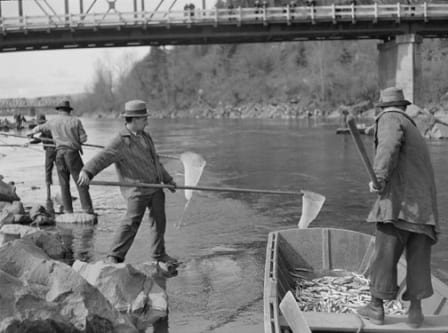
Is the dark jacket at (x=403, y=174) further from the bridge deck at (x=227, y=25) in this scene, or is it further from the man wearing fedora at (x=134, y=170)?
the bridge deck at (x=227, y=25)

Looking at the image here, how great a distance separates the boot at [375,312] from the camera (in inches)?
214

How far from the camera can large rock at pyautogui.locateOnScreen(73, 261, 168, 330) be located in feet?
22.2

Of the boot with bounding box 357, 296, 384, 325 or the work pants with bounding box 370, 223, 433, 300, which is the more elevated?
the work pants with bounding box 370, 223, 433, 300

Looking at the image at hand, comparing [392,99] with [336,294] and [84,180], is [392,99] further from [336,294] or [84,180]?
[84,180]

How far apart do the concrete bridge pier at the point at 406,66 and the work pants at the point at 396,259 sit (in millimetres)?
→ 45205

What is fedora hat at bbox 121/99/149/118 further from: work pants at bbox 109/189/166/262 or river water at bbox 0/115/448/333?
river water at bbox 0/115/448/333

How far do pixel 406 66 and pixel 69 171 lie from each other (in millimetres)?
42076

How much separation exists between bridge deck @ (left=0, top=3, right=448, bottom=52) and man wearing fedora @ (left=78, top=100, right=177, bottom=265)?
42.1m

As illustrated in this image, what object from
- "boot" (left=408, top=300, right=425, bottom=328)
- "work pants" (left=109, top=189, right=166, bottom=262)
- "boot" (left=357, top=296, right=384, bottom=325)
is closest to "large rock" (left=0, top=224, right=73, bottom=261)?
"work pants" (left=109, top=189, right=166, bottom=262)

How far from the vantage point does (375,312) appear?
5477mm

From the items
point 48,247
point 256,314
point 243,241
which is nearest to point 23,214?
point 48,247

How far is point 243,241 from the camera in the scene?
1076 centimetres

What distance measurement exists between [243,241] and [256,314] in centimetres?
368

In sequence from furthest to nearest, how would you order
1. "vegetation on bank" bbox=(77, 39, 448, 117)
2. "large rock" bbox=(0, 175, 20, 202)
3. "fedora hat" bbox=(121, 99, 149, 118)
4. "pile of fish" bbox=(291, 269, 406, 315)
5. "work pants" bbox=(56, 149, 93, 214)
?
"vegetation on bank" bbox=(77, 39, 448, 117), "large rock" bbox=(0, 175, 20, 202), "work pants" bbox=(56, 149, 93, 214), "fedora hat" bbox=(121, 99, 149, 118), "pile of fish" bbox=(291, 269, 406, 315)
